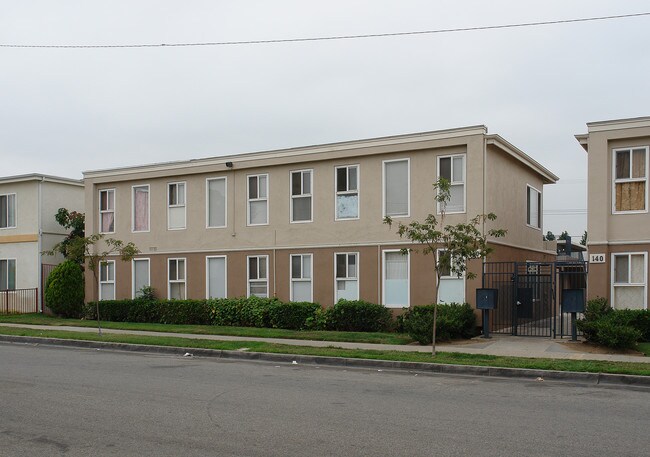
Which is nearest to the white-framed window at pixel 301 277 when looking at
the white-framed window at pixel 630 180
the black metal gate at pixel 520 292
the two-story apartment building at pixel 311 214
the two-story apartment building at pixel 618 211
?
the two-story apartment building at pixel 311 214

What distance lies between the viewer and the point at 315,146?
951 inches

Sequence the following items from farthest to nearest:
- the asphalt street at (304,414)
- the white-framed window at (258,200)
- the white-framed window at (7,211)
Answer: the white-framed window at (7,211) < the white-framed window at (258,200) < the asphalt street at (304,414)

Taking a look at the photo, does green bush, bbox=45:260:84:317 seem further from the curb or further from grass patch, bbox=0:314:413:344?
the curb

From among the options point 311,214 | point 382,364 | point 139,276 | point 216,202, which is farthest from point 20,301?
point 382,364

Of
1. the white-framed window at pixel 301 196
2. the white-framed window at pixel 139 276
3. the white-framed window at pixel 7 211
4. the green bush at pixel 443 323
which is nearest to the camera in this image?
the green bush at pixel 443 323

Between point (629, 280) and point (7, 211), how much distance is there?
2641cm

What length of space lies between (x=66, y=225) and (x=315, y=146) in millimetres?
14107

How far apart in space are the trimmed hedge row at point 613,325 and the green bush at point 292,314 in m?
8.35

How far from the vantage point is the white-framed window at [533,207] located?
2630 centimetres

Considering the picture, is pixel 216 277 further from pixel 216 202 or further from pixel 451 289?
pixel 451 289

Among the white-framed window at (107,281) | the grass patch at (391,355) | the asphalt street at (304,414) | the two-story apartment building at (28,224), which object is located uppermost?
the two-story apartment building at (28,224)

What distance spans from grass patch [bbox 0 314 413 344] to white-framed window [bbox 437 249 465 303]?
1.96 m

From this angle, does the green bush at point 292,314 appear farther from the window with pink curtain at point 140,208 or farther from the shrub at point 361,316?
the window with pink curtain at point 140,208

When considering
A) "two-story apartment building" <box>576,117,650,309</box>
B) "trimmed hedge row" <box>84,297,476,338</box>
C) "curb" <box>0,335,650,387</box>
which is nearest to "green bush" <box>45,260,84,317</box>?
"trimmed hedge row" <box>84,297,476,338</box>
